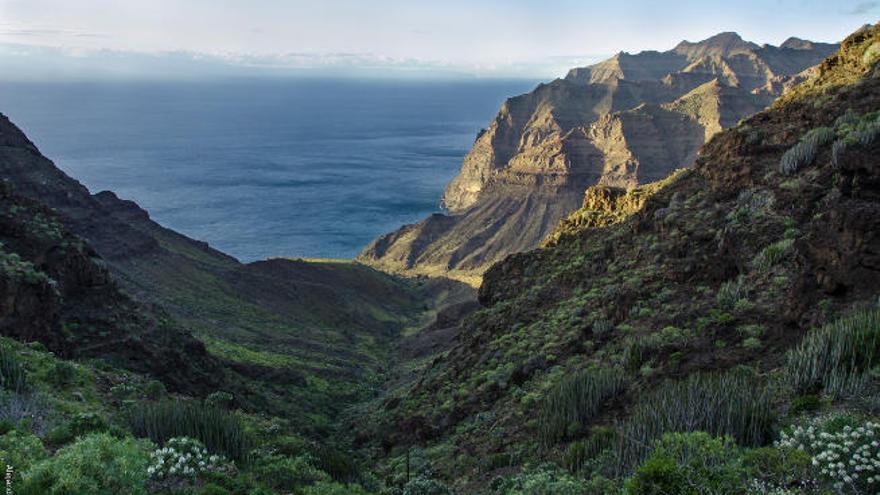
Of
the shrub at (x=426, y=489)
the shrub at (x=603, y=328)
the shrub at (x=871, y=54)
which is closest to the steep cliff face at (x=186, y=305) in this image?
the shrub at (x=603, y=328)

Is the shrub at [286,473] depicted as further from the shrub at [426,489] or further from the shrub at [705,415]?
the shrub at [705,415]

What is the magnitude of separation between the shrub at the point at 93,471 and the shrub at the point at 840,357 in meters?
12.6

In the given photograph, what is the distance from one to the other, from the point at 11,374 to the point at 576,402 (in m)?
14.2

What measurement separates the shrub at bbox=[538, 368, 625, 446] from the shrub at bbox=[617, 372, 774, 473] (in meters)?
3.44

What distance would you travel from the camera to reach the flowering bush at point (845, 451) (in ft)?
29.7

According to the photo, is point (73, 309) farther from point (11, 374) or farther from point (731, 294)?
point (731, 294)

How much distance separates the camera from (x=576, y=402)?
17.5 metres

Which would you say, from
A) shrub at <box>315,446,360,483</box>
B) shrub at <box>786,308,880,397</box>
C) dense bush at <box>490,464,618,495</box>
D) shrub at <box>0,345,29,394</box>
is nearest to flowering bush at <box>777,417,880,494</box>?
shrub at <box>786,308,880,397</box>

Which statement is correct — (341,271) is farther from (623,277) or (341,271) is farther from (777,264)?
(777,264)

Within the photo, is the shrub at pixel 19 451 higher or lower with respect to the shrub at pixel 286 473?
A: higher

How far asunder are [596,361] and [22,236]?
78.9 ft

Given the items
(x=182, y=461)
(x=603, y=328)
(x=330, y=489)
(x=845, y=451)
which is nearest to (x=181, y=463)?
(x=182, y=461)

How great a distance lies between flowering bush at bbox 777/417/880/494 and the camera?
29.7ft

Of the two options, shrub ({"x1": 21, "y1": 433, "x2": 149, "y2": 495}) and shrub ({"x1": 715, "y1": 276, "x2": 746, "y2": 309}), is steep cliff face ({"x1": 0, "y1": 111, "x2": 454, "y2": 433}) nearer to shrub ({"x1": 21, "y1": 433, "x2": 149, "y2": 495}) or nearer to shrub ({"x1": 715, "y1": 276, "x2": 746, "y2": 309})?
shrub ({"x1": 21, "y1": 433, "x2": 149, "y2": 495})
